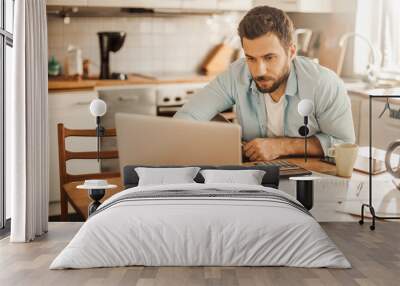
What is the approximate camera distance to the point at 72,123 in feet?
20.6

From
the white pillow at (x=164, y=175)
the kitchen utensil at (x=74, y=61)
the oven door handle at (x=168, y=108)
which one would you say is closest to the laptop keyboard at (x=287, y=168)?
the white pillow at (x=164, y=175)

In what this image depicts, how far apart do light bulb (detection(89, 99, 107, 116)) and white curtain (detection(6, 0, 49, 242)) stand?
2.00 ft

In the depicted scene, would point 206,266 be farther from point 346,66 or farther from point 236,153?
point 346,66

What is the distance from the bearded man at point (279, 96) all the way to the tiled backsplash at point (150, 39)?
0.36m

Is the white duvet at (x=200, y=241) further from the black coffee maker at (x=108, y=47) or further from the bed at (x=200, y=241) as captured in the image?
the black coffee maker at (x=108, y=47)

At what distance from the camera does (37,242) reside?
542 centimetres

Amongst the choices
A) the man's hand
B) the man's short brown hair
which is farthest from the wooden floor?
the man's short brown hair

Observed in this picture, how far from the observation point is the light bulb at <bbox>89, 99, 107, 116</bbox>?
20.4 ft

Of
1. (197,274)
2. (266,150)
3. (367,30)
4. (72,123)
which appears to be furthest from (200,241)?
(367,30)

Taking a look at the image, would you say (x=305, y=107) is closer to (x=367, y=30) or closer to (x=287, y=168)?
(x=287, y=168)

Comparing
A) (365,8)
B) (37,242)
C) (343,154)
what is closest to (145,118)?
(37,242)

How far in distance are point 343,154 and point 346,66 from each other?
786mm

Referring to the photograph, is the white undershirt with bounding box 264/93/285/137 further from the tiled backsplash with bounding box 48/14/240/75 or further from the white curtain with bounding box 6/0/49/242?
the white curtain with bounding box 6/0/49/242

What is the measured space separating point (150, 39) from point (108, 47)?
39cm
